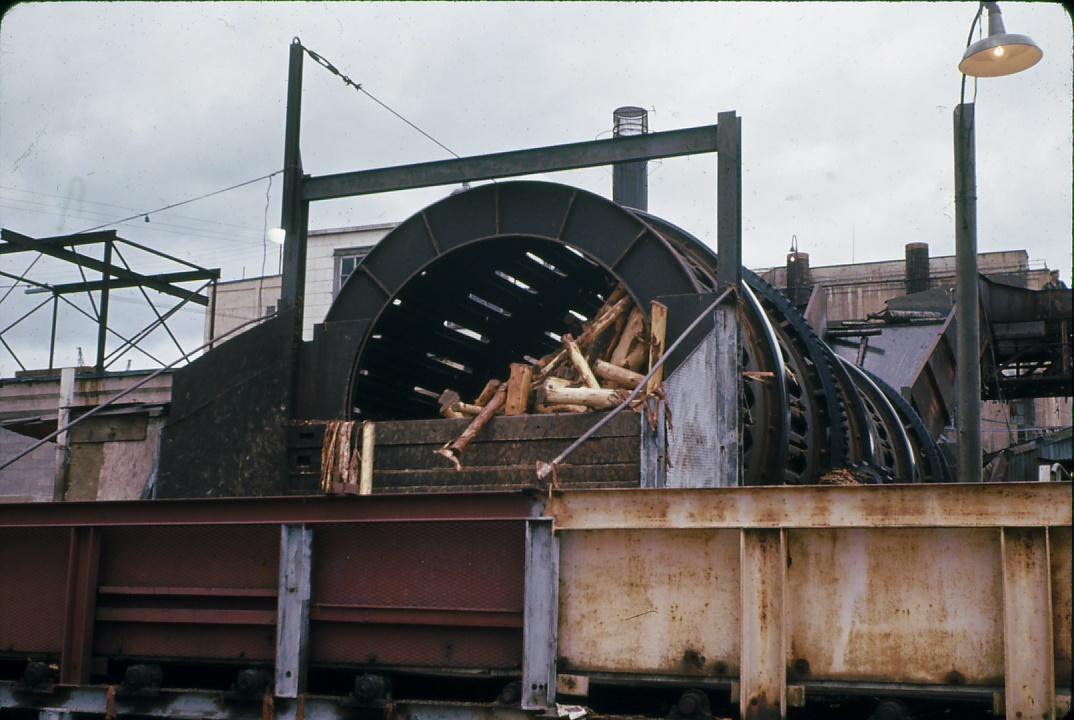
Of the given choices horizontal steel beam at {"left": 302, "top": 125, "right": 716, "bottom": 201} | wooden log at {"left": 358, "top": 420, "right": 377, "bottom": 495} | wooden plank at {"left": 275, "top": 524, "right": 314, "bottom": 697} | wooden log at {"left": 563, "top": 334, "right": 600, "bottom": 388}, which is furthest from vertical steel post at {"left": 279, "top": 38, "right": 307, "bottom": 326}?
wooden plank at {"left": 275, "top": 524, "right": 314, "bottom": 697}

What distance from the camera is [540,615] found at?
5.86 metres

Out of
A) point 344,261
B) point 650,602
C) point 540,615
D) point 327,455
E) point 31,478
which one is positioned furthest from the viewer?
point 344,261

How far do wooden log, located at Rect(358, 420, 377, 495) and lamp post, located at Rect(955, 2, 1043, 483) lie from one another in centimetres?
564

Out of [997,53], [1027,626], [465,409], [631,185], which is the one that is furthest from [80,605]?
[631,185]

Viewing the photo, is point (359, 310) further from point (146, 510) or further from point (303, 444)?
point (146, 510)

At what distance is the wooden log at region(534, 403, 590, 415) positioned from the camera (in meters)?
9.81

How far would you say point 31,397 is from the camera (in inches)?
774

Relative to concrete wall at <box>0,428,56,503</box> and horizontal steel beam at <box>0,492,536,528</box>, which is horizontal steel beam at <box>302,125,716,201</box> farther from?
concrete wall at <box>0,428,56,503</box>

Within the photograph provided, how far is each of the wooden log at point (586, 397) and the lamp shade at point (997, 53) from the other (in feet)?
16.0

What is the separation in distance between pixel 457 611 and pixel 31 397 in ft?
51.9


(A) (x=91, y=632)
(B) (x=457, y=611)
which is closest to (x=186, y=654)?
(A) (x=91, y=632)

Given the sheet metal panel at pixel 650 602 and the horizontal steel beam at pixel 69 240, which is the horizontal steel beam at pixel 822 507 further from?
the horizontal steel beam at pixel 69 240

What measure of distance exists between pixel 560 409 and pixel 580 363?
1.91 ft

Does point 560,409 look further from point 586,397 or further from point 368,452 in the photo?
point 368,452
